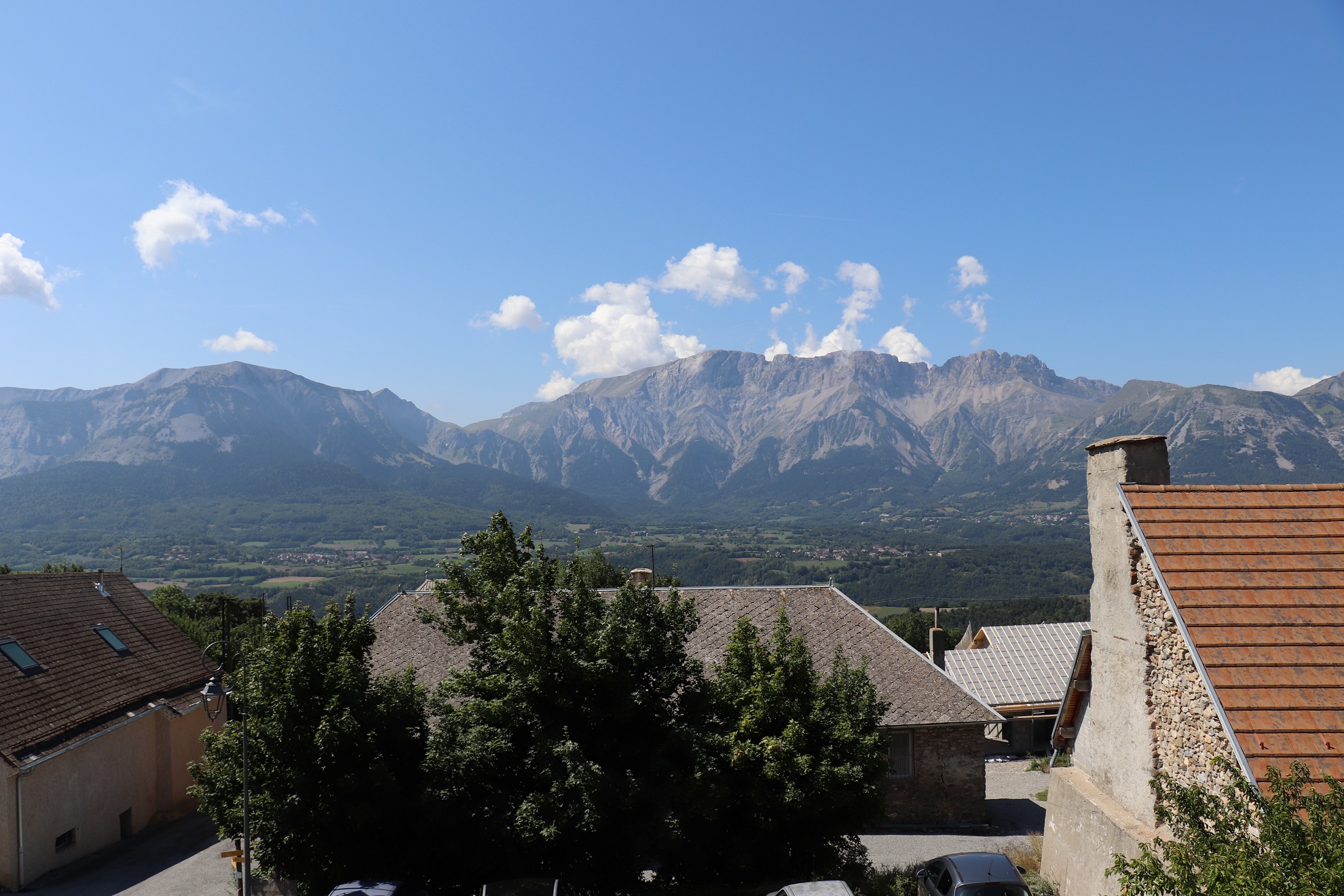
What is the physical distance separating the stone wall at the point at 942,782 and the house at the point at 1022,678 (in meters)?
6.14

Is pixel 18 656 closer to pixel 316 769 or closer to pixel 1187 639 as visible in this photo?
pixel 316 769

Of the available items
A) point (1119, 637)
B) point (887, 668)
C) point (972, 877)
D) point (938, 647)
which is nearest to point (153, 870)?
point (972, 877)

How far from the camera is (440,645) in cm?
2597

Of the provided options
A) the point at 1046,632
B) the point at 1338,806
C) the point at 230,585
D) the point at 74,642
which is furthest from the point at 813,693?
the point at 230,585

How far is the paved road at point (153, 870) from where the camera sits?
704 inches

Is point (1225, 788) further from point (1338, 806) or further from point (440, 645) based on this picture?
point (440, 645)

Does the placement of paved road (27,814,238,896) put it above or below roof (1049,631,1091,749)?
below

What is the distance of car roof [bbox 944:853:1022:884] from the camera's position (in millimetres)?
13773

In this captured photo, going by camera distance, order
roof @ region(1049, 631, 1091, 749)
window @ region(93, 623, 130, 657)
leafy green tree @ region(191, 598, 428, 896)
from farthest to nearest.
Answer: window @ region(93, 623, 130, 657), roof @ region(1049, 631, 1091, 749), leafy green tree @ region(191, 598, 428, 896)

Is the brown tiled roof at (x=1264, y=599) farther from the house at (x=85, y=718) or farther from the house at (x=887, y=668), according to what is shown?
the house at (x=85, y=718)

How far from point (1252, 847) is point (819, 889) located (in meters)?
7.27

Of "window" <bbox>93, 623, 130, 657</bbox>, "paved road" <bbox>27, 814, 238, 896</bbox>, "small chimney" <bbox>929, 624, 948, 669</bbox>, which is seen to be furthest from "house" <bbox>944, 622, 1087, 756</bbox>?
"window" <bbox>93, 623, 130, 657</bbox>

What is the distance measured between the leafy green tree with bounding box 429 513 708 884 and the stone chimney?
684cm

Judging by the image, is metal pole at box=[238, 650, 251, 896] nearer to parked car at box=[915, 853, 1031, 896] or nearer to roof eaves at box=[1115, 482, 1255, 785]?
parked car at box=[915, 853, 1031, 896]
